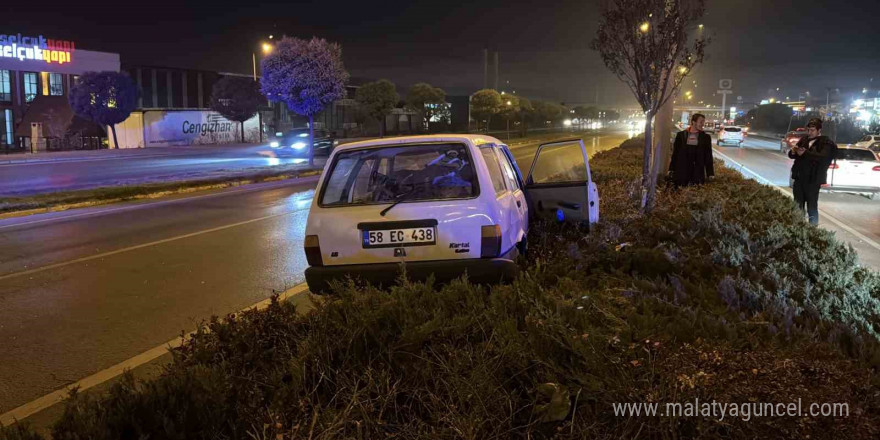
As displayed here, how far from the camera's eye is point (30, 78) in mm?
40656

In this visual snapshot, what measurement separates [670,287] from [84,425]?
3312mm

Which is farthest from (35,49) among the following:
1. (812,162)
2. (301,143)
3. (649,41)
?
(812,162)

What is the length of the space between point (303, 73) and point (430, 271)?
65.3ft

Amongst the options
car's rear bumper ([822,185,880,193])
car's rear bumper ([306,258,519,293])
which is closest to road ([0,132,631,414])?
car's rear bumper ([306,258,519,293])

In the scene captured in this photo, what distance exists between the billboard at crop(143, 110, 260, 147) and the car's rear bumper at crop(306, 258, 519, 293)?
4248 cm

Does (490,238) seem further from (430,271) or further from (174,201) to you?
(174,201)

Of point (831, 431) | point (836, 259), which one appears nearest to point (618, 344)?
point (831, 431)

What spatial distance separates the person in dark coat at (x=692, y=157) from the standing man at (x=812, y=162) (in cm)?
122

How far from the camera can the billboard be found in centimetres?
4269

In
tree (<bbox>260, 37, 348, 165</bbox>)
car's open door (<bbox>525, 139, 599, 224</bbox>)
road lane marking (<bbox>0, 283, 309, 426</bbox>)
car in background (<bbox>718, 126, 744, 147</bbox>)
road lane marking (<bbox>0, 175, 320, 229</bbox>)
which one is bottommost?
road lane marking (<bbox>0, 283, 309, 426</bbox>)

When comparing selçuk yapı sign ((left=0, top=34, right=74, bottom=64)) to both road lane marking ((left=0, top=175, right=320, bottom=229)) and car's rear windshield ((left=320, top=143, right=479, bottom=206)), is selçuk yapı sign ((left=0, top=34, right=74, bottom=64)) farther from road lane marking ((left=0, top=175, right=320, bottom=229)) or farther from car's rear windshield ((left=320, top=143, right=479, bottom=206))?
car's rear windshield ((left=320, top=143, right=479, bottom=206))

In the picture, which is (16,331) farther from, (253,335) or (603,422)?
(603,422)

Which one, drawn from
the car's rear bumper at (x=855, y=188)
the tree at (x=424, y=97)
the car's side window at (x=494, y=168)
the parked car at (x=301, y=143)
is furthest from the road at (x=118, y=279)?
the tree at (x=424, y=97)

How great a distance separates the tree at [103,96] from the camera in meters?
36.2
